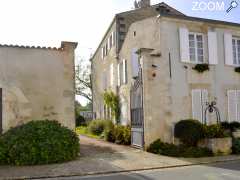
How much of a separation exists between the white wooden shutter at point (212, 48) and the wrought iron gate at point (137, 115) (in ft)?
12.1

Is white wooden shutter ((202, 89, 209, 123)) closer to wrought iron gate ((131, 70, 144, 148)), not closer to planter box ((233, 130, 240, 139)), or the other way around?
planter box ((233, 130, 240, 139))

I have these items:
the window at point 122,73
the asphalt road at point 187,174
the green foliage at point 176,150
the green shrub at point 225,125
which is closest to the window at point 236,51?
the green shrub at point 225,125

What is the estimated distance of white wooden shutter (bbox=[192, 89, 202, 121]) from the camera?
15.0 metres

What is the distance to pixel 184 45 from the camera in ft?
49.1

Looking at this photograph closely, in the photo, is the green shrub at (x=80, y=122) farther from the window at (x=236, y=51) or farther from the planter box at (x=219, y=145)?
the planter box at (x=219, y=145)

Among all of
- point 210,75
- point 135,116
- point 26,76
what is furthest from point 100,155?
point 210,75

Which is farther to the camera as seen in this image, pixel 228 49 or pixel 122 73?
pixel 122 73

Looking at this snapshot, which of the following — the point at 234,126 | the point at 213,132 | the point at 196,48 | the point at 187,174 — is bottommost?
the point at 187,174

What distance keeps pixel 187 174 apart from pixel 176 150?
3.86 m

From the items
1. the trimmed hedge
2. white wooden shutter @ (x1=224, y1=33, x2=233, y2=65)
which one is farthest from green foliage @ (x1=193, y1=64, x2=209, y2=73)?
the trimmed hedge

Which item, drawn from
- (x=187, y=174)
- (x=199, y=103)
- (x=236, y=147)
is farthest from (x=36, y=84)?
(x=236, y=147)

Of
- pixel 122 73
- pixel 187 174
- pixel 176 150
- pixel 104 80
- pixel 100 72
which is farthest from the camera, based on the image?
pixel 100 72

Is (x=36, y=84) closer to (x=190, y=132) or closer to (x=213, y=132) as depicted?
(x=190, y=132)

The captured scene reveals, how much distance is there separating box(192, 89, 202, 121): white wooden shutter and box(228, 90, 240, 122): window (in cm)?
179
